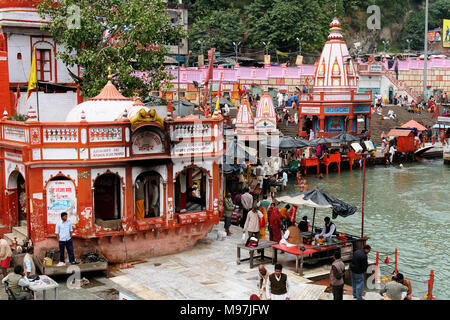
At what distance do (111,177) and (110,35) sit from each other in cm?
914

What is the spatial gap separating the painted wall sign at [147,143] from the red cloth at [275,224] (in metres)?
3.52

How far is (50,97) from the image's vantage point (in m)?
20.7

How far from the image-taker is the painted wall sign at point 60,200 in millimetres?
14047

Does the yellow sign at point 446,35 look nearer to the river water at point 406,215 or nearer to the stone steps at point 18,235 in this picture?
the river water at point 406,215

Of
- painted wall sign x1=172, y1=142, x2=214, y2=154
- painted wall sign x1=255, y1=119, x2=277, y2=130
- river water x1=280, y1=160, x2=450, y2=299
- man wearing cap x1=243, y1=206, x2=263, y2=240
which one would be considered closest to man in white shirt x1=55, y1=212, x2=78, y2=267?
painted wall sign x1=172, y1=142, x2=214, y2=154

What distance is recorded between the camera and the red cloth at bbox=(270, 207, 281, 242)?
15164mm

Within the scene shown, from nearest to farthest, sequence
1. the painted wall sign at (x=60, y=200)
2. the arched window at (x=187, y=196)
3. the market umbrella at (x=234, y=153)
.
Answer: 1. the painted wall sign at (x=60, y=200)
2. the arched window at (x=187, y=196)
3. the market umbrella at (x=234, y=153)

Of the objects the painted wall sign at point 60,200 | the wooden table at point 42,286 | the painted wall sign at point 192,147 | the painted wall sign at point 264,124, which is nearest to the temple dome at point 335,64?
the painted wall sign at point 264,124

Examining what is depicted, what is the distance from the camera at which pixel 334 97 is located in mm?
37438

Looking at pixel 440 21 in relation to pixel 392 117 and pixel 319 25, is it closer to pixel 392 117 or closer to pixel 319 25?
pixel 319 25

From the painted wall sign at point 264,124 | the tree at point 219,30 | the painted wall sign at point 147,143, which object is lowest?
the painted wall sign at point 264,124

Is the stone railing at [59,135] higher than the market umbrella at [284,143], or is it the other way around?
the stone railing at [59,135]

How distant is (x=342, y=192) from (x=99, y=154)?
15581 mm

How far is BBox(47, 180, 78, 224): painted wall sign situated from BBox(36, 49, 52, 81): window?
9799mm
